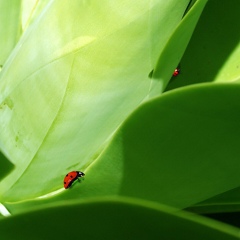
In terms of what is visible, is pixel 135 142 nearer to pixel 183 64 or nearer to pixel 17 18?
pixel 183 64

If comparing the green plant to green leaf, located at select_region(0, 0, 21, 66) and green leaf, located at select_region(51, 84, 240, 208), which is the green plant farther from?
green leaf, located at select_region(0, 0, 21, 66)

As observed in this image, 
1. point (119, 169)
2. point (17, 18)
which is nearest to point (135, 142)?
point (119, 169)

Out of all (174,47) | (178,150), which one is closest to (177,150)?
(178,150)

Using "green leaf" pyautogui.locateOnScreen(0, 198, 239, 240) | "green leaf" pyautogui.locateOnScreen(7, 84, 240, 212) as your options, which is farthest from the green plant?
"green leaf" pyautogui.locateOnScreen(0, 198, 239, 240)

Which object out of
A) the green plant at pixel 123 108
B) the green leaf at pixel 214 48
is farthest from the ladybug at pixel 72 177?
the green leaf at pixel 214 48

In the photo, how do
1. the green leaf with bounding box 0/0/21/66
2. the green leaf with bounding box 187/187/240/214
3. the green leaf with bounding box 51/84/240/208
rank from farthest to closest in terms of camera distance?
the green leaf with bounding box 0/0/21/66 < the green leaf with bounding box 187/187/240/214 < the green leaf with bounding box 51/84/240/208
